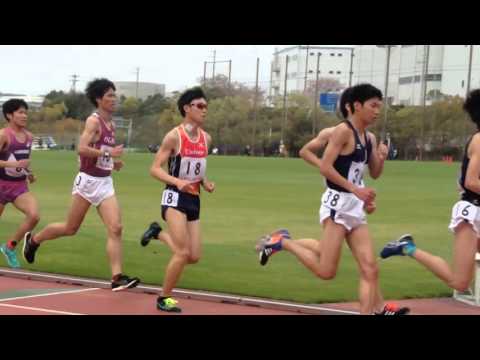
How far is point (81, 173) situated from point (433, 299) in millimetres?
4679

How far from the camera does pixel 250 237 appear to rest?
51.4 feet

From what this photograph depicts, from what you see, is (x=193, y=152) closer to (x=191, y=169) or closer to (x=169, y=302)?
(x=191, y=169)

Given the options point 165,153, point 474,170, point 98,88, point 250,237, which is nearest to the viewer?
point 474,170

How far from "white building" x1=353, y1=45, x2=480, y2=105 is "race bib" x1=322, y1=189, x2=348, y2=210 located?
89123 millimetres

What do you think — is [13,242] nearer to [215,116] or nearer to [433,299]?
[433,299]

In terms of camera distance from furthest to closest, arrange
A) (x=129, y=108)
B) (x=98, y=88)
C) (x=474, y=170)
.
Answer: (x=129, y=108) → (x=98, y=88) → (x=474, y=170)

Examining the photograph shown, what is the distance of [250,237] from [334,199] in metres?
8.35

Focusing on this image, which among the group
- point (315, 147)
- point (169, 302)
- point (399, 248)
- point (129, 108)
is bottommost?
point (169, 302)

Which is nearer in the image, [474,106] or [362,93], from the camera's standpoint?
[362,93]

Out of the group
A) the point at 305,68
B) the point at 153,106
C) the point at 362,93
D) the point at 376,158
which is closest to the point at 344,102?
the point at 362,93

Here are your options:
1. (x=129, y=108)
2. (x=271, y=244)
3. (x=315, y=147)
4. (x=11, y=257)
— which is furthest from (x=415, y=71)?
(x=315, y=147)

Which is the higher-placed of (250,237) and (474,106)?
(474,106)

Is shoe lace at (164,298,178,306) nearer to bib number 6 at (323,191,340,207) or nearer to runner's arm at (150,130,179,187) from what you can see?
runner's arm at (150,130,179,187)

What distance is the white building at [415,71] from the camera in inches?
3868
